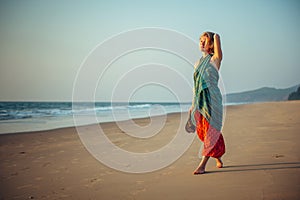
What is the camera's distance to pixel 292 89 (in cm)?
3866

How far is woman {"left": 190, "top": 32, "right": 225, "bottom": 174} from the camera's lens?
3.53 meters

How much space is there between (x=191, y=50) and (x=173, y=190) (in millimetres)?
2487

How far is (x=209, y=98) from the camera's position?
11.8ft

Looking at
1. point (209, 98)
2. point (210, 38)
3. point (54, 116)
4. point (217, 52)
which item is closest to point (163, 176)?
point (209, 98)

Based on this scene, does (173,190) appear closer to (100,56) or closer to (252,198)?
(252,198)

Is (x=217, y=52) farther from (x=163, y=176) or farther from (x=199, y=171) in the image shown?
(x=163, y=176)

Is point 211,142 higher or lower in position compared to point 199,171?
higher

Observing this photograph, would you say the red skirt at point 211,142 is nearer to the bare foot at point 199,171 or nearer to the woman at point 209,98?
the woman at point 209,98

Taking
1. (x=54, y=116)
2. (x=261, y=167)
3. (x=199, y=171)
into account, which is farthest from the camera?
(x=54, y=116)

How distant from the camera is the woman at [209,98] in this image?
11.6ft

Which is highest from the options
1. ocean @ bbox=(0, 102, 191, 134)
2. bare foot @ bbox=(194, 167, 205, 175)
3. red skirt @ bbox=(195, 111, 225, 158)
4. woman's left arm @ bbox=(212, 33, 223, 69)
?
woman's left arm @ bbox=(212, 33, 223, 69)

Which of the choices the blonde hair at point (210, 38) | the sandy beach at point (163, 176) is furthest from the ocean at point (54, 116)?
the blonde hair at point (210, 38)

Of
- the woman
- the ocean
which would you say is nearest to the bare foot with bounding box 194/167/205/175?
the woman

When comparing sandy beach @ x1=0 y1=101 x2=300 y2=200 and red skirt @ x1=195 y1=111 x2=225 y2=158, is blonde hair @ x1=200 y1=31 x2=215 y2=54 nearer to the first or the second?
red skirt @ x1=195 y1=111 x2=225 y2=158
